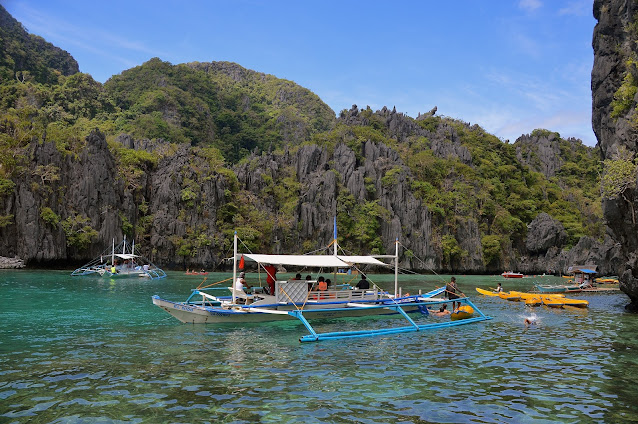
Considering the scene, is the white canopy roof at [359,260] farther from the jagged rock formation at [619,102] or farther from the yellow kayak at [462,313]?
the jagged rock formation at [619,102]

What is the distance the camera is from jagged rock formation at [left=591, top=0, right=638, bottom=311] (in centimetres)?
2466

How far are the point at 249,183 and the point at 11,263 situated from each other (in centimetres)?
4097

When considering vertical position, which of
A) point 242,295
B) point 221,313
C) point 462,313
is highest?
point 242,295

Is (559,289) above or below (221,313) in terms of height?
below

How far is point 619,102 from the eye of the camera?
89.4ft

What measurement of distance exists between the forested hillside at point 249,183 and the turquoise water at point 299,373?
51.1 m

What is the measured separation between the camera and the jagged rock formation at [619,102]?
80.9ft

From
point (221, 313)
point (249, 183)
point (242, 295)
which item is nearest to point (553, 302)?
point (242, 295)

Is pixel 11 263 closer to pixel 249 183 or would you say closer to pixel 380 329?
pixel 249 183

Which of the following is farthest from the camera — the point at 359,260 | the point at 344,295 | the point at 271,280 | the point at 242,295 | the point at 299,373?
the point at 359,260

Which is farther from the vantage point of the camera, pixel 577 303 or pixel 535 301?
pixel 535 301

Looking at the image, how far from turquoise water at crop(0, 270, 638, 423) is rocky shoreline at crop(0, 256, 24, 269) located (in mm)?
43578

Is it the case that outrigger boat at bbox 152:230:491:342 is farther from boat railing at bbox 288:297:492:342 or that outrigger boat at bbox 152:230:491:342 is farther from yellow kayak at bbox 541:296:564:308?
yellow kayak at bbox 541:296:564:308

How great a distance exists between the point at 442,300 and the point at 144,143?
77.5 meters
